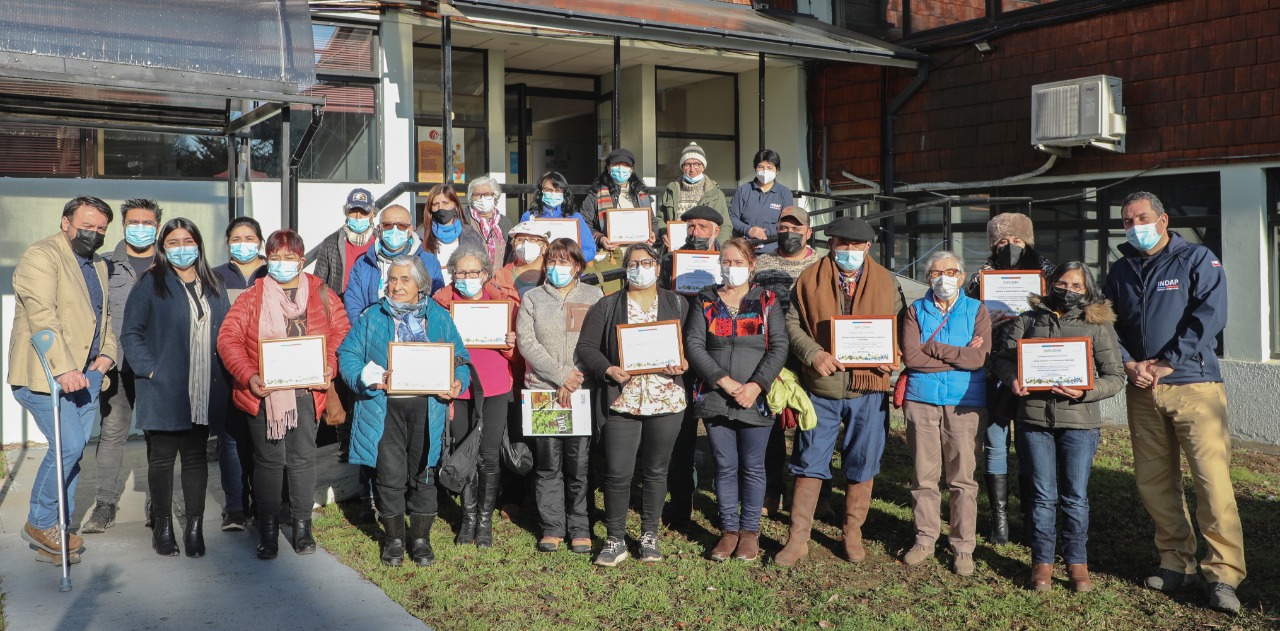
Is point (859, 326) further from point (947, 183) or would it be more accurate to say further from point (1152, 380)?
point (947, 183)

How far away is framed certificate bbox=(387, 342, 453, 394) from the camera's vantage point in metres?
5.46

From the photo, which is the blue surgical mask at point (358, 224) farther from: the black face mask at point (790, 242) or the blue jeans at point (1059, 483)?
the blue jeans at point (1059, 483)

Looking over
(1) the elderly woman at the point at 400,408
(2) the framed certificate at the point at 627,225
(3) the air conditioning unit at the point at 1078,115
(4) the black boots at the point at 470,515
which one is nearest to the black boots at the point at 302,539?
(1) the elderly woman at the point at 400,408

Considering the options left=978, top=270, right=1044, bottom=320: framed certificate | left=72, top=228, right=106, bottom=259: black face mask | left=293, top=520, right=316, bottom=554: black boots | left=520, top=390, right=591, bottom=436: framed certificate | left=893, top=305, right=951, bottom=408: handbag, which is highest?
left=72, top=228, right=106, bottom=259: black face mask

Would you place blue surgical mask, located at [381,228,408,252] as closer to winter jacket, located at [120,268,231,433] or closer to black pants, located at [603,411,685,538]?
winter jacket, located at [120,268,231,433]

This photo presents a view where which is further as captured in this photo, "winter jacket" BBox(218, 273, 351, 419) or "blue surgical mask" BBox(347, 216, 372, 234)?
"blue surgical mask" BBox(347, 216, 372, 234)

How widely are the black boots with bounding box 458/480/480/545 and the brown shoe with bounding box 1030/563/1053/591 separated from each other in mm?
3042

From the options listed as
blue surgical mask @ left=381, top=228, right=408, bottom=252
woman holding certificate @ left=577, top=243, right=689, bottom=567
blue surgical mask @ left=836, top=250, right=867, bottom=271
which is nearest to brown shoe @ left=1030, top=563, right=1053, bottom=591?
blue surgical mask @ left=836, top=250, right=867, bottom=271

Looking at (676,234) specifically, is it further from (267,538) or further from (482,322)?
(267,538)

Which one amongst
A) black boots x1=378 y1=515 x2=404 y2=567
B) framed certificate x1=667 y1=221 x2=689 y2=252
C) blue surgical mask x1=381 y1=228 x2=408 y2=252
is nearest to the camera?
black boots x1=378 y1=515 x2=404 y2=567

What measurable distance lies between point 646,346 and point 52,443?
312cm

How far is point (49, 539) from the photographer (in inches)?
221

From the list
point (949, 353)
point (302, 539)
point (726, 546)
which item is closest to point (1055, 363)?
point (949, 353)

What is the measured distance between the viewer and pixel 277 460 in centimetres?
566
